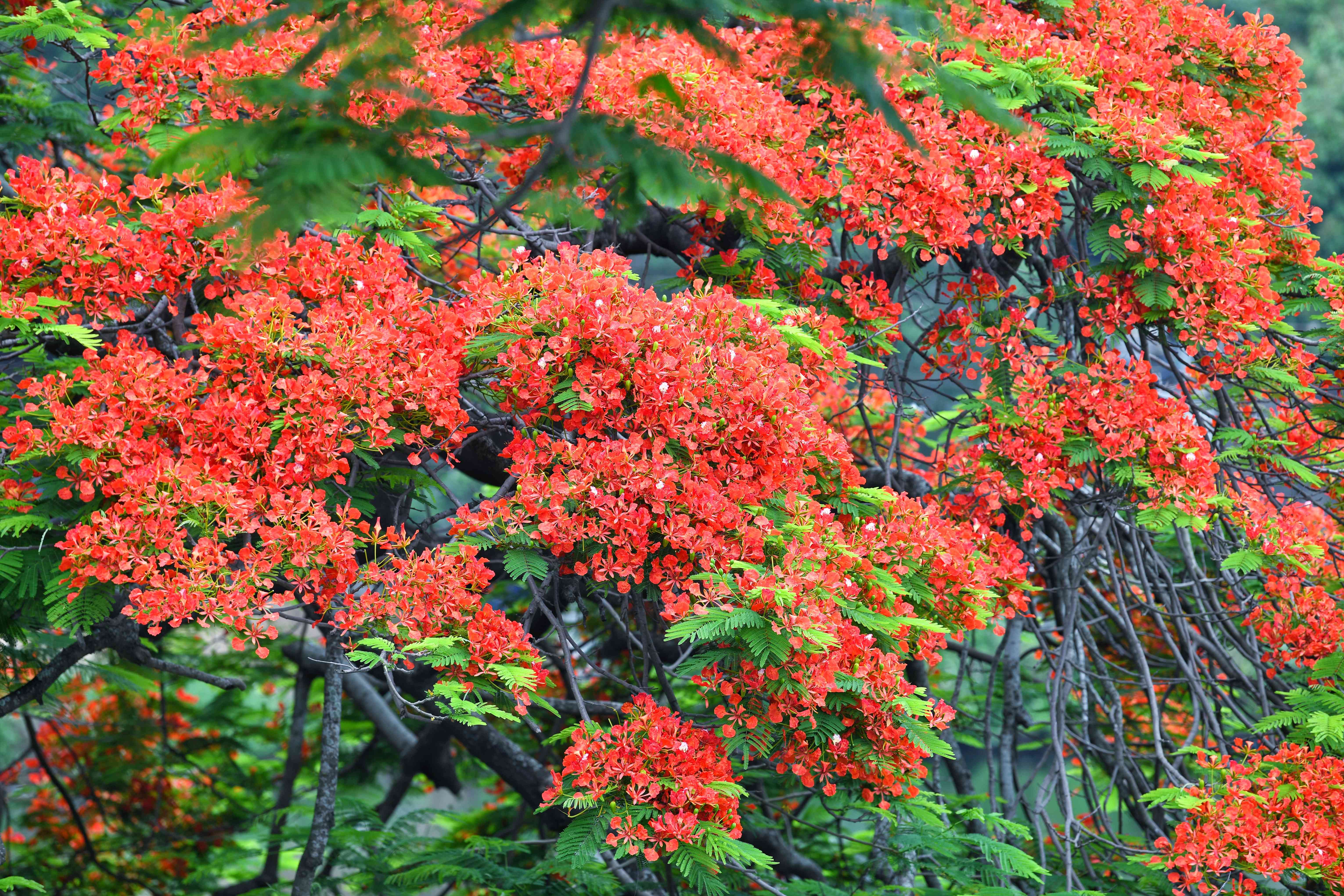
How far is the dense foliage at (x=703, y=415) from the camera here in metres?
3.22

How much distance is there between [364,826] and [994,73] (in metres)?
4.91

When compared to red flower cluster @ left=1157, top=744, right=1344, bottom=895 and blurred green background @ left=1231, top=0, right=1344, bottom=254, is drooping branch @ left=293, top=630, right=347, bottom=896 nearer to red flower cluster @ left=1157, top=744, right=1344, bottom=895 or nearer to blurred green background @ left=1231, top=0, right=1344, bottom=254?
red flower cluster @ left=1157, top=744, right=1344, bottom=895

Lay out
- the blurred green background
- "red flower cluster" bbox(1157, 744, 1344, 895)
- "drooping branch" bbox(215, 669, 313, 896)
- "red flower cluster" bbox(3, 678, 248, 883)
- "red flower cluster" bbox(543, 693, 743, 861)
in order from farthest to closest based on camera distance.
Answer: the blurred green background, "red flower cluster" bbox(3, 678, 248, 883), "drooping branch" bbox(215, 669, 313, 896), "red flower cluster" bbox(1157, 744, 1344, 895), "red flower cluster" bbox(543, 693, 743, 861)

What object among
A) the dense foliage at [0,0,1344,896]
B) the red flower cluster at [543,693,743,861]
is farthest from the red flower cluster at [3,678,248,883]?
the red flower cluster at [543,693,743,861]

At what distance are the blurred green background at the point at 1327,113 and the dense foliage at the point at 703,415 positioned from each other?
1161cm

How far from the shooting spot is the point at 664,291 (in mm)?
4902

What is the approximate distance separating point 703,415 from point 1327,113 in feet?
52.0

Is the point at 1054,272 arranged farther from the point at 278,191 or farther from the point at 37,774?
the point at 37,774

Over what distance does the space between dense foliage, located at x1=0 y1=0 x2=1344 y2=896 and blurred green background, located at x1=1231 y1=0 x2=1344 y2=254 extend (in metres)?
11.6

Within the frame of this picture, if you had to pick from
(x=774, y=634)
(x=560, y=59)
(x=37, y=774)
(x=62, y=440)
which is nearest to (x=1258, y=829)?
(x=774, y=634)

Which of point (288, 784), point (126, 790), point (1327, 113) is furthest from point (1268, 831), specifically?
point (1327, 113)

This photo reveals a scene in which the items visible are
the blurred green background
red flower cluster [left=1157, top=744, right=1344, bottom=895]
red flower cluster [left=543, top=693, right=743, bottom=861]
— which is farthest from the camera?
the blurred green background

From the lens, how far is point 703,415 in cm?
343

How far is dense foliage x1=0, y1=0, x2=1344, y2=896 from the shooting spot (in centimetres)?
322
